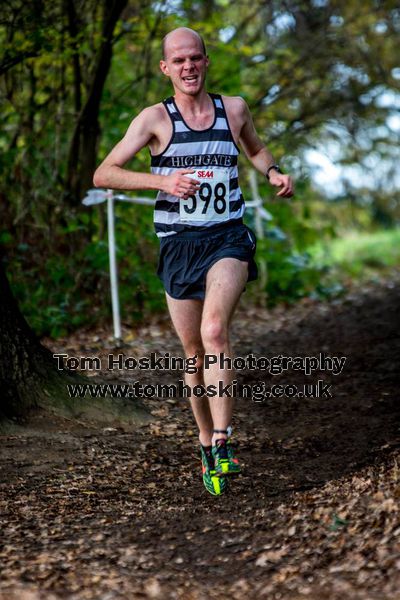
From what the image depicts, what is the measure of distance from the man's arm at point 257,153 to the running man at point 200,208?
0.01 meters

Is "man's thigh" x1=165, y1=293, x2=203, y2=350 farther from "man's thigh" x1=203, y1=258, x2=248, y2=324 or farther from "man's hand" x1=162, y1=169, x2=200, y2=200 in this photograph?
"man's hand" x1=162, y1=169, x2=200, y2=200

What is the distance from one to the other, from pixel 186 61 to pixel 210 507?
1938mm

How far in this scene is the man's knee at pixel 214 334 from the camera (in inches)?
145

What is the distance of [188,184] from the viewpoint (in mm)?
3555

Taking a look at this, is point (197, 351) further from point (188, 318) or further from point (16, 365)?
point (16, 365)

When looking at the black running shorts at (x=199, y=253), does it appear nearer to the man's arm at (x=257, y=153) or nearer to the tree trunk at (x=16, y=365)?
the man's arm at (x=257, y=153)

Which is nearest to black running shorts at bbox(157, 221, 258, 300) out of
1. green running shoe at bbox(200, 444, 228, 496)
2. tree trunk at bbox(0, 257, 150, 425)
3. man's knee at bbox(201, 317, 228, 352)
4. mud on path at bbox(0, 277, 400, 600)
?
man's knee at bbox(201, 317, 228, 352)

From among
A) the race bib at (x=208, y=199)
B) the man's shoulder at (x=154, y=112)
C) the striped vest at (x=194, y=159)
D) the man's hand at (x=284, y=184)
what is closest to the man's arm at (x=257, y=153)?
the man's hand at (x=284, y=184)

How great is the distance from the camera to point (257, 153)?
417 cm

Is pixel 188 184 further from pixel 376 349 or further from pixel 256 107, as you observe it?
pixel 256 107

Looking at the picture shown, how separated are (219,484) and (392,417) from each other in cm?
151

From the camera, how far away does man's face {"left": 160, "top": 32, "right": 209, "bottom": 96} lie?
149 inches

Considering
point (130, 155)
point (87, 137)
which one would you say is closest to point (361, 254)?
point (87, 137)

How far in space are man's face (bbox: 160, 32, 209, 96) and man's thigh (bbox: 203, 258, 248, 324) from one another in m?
0.78
